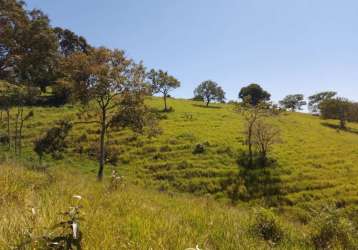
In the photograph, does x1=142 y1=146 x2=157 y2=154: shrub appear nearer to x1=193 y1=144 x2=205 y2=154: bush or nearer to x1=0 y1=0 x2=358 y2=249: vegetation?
x1=0 y1=0 x2=358 y2=249: vegetation

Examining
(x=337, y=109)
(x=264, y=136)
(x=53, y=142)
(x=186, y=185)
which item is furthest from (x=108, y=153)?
(x=337, y=109)

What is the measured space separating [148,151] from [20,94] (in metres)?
16.4

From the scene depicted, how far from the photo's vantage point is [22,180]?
6.71 m

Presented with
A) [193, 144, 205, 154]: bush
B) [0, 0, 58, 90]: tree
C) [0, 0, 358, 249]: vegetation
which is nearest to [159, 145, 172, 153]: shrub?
[0, 0, 358, 249]: vegetation

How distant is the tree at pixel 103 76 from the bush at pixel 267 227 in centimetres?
1720

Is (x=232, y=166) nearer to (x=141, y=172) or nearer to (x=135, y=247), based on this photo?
(x=141, y=172)

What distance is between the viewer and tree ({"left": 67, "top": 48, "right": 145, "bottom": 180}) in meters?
21.6

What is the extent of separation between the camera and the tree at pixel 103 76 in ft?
70.8

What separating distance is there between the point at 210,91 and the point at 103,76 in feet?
206

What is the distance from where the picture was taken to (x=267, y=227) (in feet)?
18.2

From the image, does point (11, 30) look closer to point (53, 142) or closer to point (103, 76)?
point (103, 76)

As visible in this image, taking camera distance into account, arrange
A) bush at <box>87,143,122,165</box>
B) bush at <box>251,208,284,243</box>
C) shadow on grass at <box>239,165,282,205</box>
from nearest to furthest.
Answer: bush at <box>251,208,284,243</box>
shadow on grass at <box>239,165,282,205</box>
bush at <box>87,143,122,165</box>

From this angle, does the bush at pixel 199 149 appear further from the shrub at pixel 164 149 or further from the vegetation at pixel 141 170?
the shrub at pixel 164 149

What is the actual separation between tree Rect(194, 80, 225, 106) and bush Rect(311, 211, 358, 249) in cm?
7662
